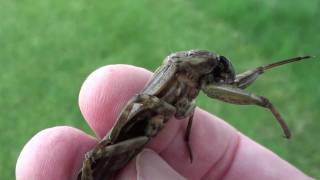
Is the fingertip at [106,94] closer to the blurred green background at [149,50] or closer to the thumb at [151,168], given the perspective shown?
the thumb at [151,168]

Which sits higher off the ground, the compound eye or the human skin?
the compound eye

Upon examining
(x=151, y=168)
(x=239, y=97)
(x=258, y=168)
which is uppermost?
(x=239, y=97)

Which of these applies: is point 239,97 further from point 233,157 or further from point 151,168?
point 233,157

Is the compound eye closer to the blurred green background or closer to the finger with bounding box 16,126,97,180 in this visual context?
the finger with bounding box 16,126,97,180

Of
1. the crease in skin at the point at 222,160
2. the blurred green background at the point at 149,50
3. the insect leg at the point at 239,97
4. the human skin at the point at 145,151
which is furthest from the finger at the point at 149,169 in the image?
the blurred green background at the point at 149,50

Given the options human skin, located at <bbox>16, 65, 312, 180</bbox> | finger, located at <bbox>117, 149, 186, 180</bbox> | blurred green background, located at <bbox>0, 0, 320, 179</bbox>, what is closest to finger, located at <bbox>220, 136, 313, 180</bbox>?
human skin, located at <bbox>16, 65, 312, 180</bbox>

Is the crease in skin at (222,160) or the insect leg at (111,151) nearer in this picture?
the insect leg at (111,151)

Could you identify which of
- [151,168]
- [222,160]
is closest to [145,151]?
[151,168]
